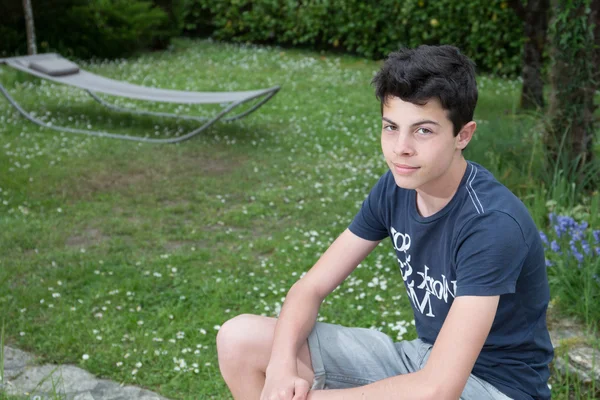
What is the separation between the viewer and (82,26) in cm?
1064

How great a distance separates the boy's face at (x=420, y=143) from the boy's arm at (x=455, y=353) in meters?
0.32

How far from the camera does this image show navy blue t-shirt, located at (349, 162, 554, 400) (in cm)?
171

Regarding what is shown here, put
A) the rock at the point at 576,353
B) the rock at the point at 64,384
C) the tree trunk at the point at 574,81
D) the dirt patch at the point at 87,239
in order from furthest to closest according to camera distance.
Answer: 1. the dirt patch at the point at 87,239
2. the tree trunk at the point at 574,81
3. the rock at the point at 64,384
4. the rock at the point at 576,353

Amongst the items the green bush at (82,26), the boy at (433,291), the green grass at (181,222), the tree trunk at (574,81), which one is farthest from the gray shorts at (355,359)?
the green bush at (82,26)

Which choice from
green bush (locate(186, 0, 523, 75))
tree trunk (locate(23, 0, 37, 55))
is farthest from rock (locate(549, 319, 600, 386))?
tree trunk (locate(23, 0, 37, 55))

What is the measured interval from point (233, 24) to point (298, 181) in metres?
7.75

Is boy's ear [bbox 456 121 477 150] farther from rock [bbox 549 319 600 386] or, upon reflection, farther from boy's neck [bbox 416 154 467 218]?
rock [bbox 549 319 600 386]

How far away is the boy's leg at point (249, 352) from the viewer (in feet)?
6.63

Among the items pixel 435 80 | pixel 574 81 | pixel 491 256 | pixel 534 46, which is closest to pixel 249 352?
pixel 491 256

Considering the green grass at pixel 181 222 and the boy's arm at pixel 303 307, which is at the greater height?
the boy's arm at pixel 303 307

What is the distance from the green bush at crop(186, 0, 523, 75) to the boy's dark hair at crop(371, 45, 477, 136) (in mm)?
8088

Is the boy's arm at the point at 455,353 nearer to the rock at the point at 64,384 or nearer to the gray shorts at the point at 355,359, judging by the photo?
the gray shorts at the point at 355,359

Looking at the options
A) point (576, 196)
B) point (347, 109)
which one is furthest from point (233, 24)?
point (576, 196)

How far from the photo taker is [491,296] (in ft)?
5.56
